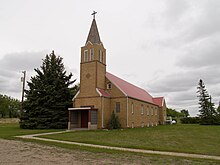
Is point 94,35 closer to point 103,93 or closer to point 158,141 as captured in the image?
point 103,93

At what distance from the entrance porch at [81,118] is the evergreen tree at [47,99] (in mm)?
1830

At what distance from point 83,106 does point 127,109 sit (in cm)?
582

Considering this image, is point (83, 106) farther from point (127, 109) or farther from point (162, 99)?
point (162, 99)

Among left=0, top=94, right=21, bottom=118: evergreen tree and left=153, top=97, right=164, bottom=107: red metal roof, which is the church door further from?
left=0, top=94, right=21, bottom=118: evergreen tree

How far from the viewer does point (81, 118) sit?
1276 inches

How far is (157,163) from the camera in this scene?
8.87 meters

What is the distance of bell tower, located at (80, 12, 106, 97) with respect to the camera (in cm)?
3083

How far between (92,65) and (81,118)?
7482 mm

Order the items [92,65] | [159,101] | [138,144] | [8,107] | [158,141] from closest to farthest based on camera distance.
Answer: [138,144] → [158,141] → [92,65] → [159,101] → [8,107]

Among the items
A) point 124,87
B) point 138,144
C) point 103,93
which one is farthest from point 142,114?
point 138,144

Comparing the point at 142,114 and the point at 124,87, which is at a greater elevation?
the point at 124,87

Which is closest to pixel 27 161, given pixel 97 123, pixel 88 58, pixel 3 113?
pixel 97 123

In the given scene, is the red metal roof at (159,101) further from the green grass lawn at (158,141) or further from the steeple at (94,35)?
the green grass lawn at (158,141)

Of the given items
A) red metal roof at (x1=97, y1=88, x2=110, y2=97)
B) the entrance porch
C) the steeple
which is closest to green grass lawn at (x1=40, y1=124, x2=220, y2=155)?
the entrance porch
